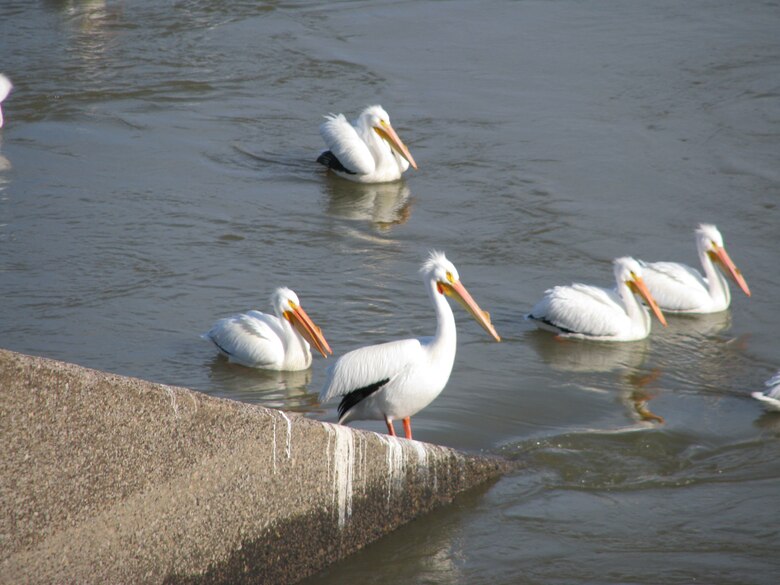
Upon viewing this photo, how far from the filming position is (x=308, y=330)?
6.26 m

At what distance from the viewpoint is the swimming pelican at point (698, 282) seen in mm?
7320

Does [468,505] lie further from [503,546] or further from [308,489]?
[308,489]

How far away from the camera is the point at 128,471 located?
3416 millimetres

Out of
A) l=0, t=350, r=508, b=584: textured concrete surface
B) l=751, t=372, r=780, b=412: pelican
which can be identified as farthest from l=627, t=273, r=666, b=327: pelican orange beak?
l=0, t=350, r=508, b=584: textured concrete surface

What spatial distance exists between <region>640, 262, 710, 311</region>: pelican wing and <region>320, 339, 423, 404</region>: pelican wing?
2.79m

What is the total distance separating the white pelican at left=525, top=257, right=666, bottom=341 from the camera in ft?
22.2

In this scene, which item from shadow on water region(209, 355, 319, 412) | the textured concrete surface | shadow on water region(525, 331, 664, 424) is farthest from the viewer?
shadow on water region(525, 331, 664, 424)

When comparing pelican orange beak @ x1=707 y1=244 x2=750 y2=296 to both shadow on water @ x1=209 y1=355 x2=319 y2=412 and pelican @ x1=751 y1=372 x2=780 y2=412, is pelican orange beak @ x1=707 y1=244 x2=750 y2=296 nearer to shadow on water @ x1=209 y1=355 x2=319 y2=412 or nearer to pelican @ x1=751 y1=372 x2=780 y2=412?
pelican @ x1=751 y1=372 x2=780 y2=412

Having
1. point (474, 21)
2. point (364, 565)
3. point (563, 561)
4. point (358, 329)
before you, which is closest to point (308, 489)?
point (364, 565)

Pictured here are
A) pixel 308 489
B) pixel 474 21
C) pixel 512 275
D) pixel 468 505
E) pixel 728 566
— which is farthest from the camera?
pixel 474 21

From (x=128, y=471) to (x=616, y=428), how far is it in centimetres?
280

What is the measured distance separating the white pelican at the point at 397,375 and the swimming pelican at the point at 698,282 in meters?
2.67

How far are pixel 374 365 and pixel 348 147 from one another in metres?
4.76

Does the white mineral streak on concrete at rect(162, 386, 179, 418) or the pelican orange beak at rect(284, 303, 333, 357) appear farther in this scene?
the pelican orange beak at rect(284, 303, 333, 357)
